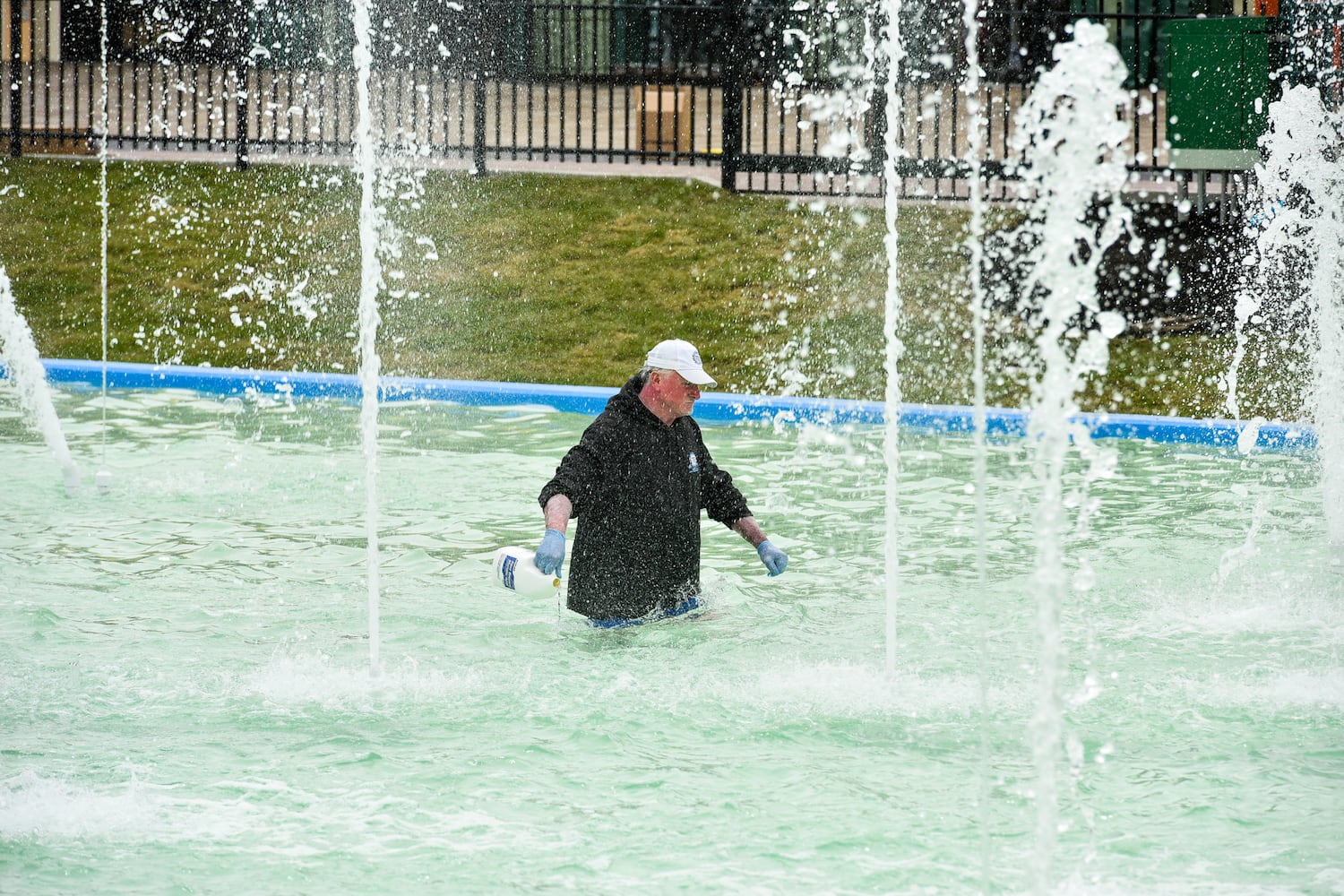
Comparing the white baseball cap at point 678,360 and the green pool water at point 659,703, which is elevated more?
the white baseball cap at point 678,360

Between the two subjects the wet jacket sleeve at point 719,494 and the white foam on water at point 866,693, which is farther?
the wet jacket sleeve at point 719,494

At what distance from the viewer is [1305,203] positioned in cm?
1510

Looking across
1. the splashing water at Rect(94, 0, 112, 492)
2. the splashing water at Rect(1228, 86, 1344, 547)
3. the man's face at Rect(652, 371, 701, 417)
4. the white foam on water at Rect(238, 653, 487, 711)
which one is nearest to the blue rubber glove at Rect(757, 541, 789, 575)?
the man's face at Rect(652, 371, 701, 417)

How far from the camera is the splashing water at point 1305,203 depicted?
13633 millimetres

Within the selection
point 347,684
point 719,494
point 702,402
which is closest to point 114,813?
point 347,684

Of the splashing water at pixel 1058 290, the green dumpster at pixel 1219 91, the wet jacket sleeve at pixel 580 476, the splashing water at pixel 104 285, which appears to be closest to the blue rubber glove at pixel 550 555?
the wet jacket sleeve at pixel 580 476

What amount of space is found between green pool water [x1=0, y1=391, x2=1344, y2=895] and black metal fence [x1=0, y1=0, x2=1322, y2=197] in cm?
726

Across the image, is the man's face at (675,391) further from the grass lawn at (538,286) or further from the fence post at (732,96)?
the fence post at (732,96)

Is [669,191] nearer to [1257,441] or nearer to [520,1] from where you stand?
[520,1]

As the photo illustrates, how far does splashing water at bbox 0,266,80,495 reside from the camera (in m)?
10.6

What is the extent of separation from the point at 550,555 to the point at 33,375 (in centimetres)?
575

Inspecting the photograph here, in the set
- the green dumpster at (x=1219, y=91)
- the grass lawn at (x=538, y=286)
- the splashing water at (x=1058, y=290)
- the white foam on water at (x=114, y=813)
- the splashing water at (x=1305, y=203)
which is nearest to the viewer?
the splashing water at (x=1058, y=290)

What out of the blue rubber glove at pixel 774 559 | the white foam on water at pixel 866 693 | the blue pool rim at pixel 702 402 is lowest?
the white foam on water at pixel 866 693

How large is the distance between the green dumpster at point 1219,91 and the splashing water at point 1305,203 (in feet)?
0.75
